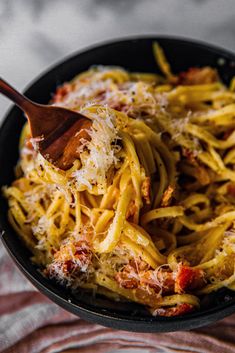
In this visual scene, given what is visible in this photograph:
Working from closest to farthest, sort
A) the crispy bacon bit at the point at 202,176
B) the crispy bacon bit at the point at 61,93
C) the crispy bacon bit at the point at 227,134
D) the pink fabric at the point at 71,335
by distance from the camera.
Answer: the pink fabric at the point at 71,335, the crispy bacon bit at the point at 202,176, the crispy bacon bit at the point at 227,134, the crispy bacon bit at the point at 61,93

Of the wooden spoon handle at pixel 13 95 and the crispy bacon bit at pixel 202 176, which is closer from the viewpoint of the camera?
the wooden spoon handle at pixel 13 95

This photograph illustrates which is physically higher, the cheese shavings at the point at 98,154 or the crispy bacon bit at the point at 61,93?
the crispy bacon bit at the point at 61,93

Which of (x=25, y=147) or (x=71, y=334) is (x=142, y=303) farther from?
(x=25, y=147)

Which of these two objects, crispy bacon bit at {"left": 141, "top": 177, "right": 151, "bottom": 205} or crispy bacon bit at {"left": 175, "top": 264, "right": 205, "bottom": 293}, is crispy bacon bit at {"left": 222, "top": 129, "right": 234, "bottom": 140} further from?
crispy bacon bit at {"left": 175, "top": 264, "right": 205, "bottom": 293}

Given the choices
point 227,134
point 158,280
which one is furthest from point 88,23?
point 158,280

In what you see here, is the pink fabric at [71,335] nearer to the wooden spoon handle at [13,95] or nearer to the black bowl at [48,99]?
the black bowl at [48,99]

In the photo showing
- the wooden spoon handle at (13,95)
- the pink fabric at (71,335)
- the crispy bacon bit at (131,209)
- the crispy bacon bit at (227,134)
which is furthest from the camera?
the crispy bacon bit at (227,134)

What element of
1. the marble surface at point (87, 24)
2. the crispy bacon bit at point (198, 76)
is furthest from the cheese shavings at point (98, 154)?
the marble surface at point (87, 24)
